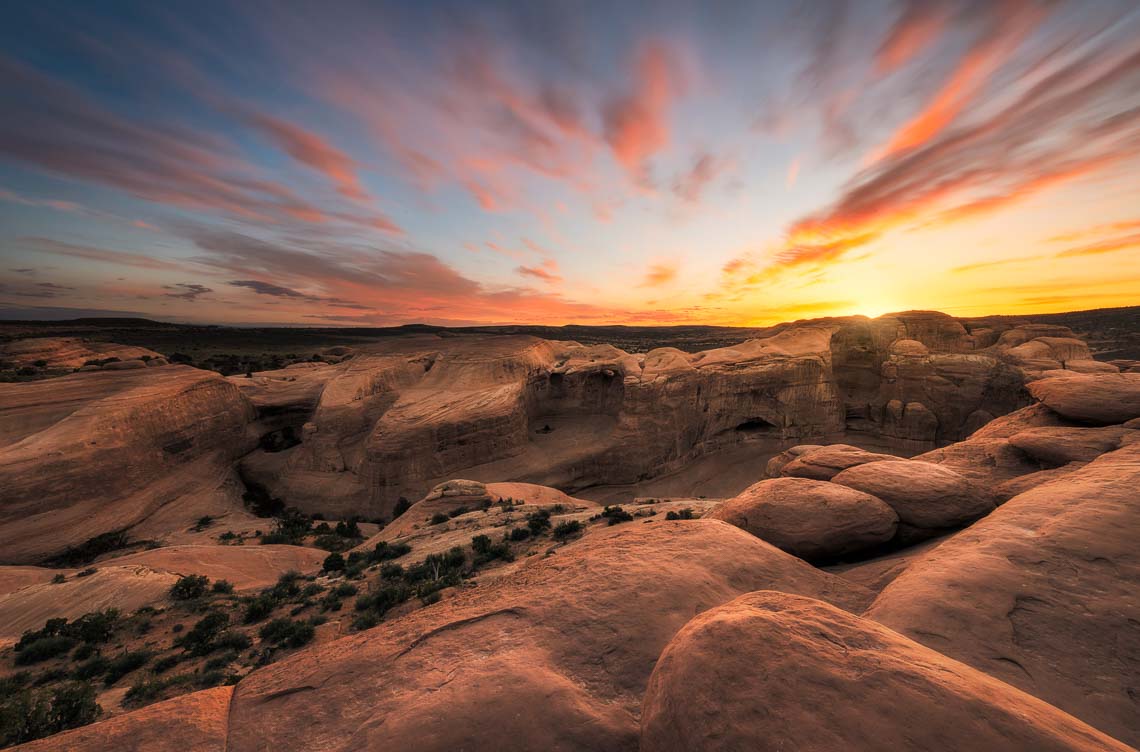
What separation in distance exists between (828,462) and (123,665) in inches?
786

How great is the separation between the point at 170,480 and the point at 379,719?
97.5 ft

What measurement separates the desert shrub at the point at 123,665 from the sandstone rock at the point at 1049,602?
52.6 ft

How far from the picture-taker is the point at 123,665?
9.62 m

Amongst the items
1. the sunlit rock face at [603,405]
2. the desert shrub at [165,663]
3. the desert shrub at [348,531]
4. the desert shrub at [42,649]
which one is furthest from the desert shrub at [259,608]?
the sunlit rock face at [603,405]

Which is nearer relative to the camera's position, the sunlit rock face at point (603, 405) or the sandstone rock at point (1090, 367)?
the sandstone rock at point (1090, 367)

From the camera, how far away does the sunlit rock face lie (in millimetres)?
26797

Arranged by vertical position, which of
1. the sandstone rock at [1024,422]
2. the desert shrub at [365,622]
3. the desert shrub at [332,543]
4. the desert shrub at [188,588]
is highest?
the sandstone rock at [1024,422]

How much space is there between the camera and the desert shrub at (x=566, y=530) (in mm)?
14676

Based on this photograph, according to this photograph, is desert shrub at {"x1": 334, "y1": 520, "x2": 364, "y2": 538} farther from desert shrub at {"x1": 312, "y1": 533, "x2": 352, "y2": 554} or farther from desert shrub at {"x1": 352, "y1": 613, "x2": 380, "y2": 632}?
desert shrub at {"x1": 352, "y1": 613, "x2": 380, "y2": 632}

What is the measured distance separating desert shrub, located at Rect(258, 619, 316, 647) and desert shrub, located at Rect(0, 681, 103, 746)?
3028 millimetres

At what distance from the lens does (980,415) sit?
85.6 ft

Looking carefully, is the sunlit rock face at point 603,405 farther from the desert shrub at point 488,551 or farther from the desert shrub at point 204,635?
the desert shrub at point 204,635

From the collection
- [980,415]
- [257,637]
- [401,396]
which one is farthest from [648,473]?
[257,637]

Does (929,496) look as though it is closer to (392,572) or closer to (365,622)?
(365,622)
